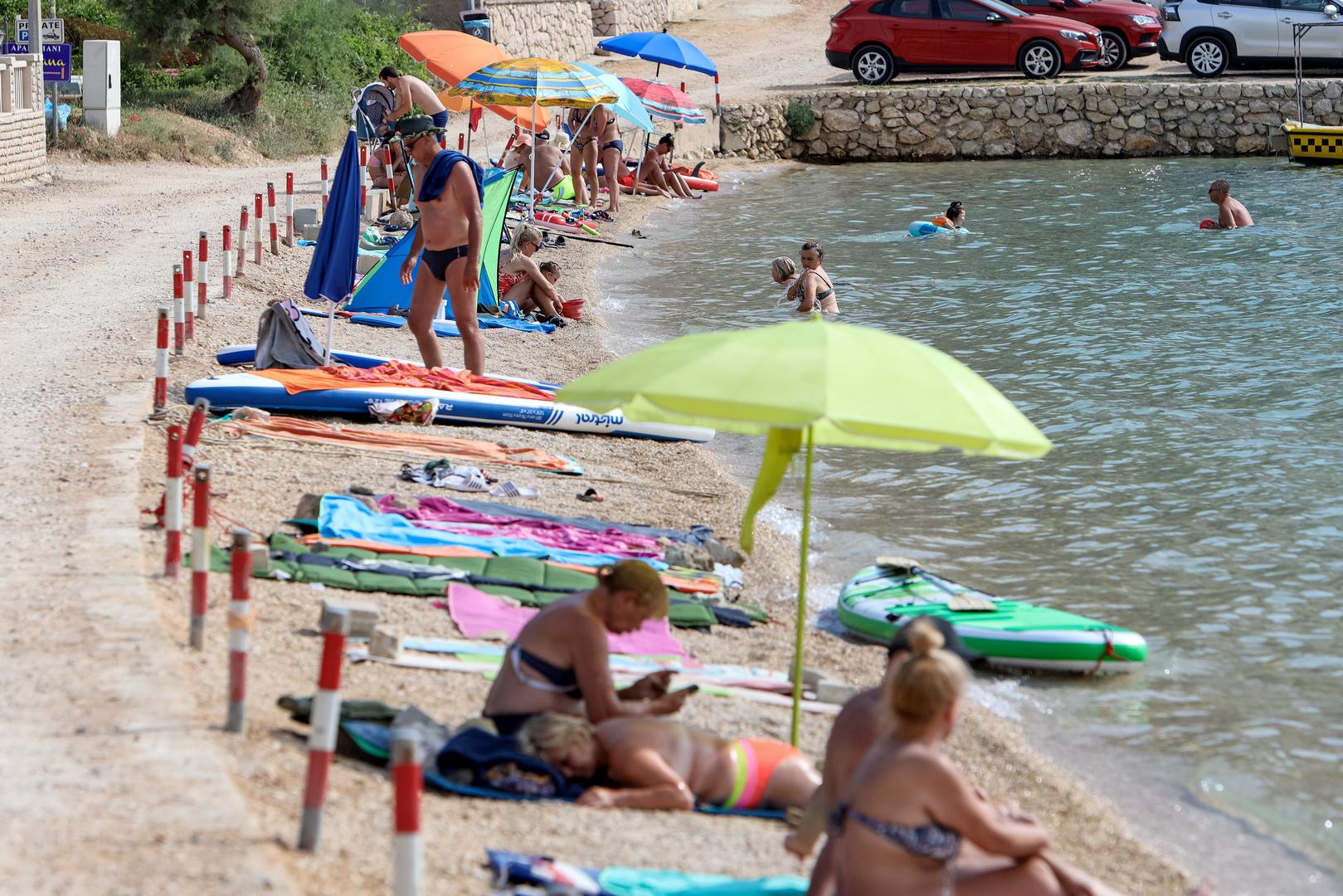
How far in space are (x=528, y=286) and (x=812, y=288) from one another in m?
3.17

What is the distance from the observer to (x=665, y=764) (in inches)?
231

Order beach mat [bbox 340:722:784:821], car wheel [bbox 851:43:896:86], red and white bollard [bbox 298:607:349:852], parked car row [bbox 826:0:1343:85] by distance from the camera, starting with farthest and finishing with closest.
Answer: car wheel [bbox 851:43:896:86], parked car row [bbox 826:0:1343:85], beach mat [bbox 340:722:784:821], red and white bollard [bbox 298:607:349:852]

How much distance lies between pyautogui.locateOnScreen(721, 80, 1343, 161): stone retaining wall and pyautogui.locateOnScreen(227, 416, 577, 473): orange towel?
21561mm

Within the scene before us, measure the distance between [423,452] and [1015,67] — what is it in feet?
81.6

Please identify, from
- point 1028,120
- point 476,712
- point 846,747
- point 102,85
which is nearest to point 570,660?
point 476,712

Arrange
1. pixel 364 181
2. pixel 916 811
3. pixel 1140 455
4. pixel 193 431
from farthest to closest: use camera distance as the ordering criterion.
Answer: pixel 364 181 → pixel 1140 455 → pixel 193 431 → pixel 916 811

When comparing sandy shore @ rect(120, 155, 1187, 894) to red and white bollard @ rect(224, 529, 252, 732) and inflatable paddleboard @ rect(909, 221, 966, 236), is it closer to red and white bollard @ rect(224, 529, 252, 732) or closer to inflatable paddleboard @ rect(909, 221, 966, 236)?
red and white bollard @ rect(224, 529, 252, 732)

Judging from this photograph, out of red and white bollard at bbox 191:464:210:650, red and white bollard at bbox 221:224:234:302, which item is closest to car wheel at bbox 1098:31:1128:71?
red and white bollard at bbox 221:224:234:302

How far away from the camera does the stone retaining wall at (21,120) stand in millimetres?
21281

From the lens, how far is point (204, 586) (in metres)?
6.12

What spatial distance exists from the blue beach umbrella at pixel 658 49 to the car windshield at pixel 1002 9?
290 inches

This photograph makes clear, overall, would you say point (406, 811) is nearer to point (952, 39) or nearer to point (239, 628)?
point (239, 628)

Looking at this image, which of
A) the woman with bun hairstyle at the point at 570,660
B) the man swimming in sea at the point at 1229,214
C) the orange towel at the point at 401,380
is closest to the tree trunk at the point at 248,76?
the man swimming in sea at the point at 1229,214

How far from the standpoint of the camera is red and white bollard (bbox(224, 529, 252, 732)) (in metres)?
5.46
